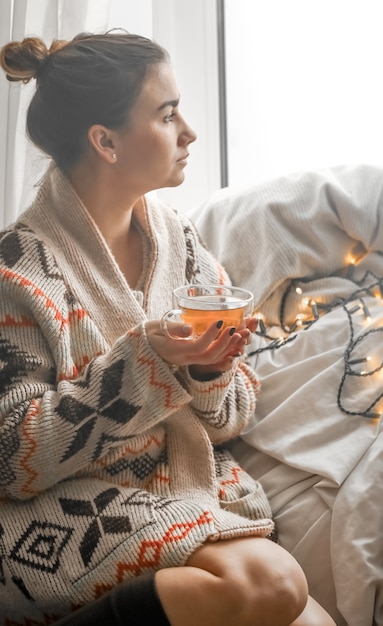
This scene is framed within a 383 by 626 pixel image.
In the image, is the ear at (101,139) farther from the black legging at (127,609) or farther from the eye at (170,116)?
the black legging at (127,609)

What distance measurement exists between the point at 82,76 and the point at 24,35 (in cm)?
58

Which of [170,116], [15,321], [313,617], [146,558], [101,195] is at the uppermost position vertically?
[170,116]

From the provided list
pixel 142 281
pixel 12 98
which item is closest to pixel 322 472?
pixel 142 281

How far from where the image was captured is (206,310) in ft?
→ 4.13

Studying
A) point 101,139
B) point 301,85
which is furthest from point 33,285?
point 301,85

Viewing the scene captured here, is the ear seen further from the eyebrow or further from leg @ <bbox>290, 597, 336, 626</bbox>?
leg @ <bbox>290, 597, 336, 626</bbox>

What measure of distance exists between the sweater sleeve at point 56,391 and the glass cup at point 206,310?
0.23 feet

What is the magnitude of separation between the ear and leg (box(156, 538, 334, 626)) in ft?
2.13

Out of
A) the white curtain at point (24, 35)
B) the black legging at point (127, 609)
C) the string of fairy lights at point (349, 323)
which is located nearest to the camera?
the black legging at point (127, 609)

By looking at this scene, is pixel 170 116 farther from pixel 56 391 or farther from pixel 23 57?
pixel 56 391

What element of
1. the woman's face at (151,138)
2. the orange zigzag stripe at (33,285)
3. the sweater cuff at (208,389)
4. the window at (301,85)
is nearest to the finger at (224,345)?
the sweater cuff at (208,389)

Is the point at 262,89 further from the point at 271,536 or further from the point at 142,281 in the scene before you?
the point at 271,536

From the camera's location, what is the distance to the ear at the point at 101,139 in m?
1.48

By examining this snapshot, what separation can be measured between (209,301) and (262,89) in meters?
1.15
